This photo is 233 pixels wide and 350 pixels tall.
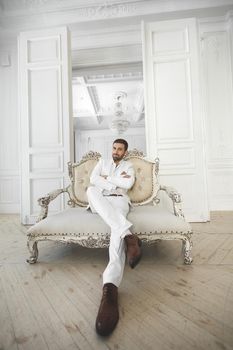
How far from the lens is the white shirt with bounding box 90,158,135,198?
226 cm

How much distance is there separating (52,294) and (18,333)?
1.23 ft

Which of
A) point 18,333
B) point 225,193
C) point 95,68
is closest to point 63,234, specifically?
point 18,333

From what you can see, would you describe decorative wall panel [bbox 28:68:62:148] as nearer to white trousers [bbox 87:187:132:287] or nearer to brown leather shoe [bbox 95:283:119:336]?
white trousers [bbox 87:187:132:287]

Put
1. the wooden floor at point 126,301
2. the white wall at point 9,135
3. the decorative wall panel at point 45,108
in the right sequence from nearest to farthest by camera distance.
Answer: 1. the wooden floor at point 126,301
2. the decorative wall panel at point 45,108
3. the white wall at point 9,135

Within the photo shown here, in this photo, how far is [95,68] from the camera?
5.24 meters

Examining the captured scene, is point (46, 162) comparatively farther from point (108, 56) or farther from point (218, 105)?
point (218, 105)

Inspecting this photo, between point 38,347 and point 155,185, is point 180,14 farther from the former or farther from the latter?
point 38,347

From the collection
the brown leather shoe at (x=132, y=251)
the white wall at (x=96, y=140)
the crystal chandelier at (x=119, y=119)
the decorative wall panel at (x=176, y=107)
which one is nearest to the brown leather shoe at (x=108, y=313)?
the brown leather shoe at (x=132, y=251)

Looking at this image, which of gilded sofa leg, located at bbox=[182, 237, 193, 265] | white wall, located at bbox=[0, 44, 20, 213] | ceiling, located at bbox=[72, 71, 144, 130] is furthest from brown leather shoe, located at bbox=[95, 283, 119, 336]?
ceiling, located at bbox=[72, 71, 144, 130]

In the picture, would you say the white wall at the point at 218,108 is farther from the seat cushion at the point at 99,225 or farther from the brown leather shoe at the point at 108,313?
the brown leather shoe at the point at 108,313

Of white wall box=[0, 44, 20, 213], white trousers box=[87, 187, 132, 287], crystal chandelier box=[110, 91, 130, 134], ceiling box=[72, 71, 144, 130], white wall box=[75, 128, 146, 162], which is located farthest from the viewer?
white wall box=[75, 128, 146, 162]

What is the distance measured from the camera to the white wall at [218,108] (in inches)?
187

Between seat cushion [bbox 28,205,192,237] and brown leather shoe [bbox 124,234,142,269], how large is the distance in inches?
11.0

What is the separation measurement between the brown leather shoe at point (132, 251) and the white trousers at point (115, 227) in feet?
0.17
